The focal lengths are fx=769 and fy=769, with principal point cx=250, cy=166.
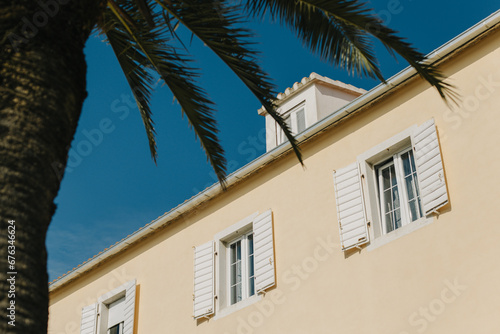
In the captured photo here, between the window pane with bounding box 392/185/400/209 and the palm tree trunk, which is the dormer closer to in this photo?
the window pane with bounding box 392/185/400/209

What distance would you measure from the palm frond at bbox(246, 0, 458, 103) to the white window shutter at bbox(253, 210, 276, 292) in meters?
4.79

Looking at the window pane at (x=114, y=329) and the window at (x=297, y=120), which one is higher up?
the window at (x=297, y=120)

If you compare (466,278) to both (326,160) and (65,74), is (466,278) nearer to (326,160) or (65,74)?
(326,160)

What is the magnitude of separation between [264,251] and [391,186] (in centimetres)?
255

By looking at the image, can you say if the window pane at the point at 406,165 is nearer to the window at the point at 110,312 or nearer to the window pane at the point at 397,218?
the window pane at the point at 397,218

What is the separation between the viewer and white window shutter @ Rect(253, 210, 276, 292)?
12.4 m

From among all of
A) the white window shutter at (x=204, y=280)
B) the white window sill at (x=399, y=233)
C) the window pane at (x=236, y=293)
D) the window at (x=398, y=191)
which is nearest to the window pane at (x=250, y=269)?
the window pane at (x=236, y=293)

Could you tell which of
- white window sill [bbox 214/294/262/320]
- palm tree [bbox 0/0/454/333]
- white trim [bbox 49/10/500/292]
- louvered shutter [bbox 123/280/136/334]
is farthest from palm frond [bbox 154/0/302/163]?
louvered shutter [bbox 123/280/136/334]

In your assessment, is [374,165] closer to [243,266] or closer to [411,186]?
[411,186]

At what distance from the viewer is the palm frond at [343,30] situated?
7.74 m

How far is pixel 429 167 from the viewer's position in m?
10.6

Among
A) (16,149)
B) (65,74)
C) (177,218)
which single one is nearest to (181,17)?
(65,74)

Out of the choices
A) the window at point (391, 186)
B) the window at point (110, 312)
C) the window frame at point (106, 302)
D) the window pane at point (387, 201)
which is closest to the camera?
the window at point (391, 186)

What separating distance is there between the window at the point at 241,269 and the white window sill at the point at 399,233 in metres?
2.71
